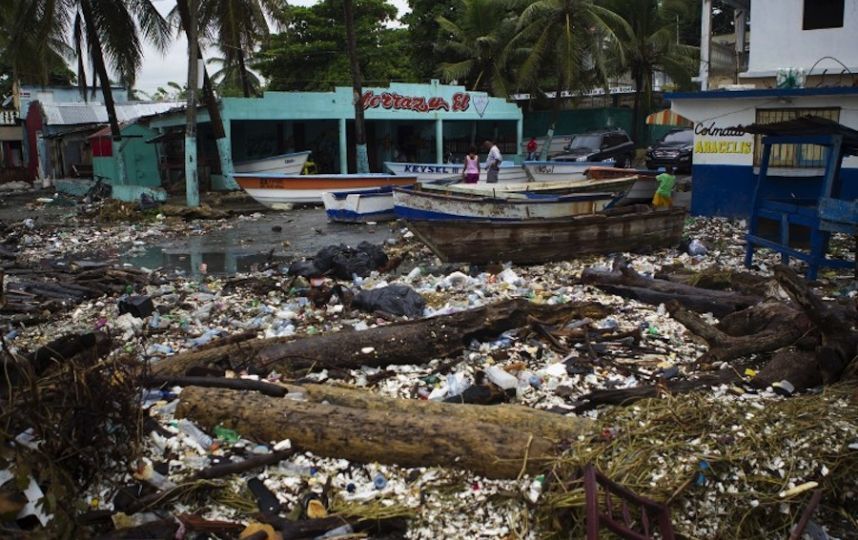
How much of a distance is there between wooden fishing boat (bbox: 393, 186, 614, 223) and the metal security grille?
308cm

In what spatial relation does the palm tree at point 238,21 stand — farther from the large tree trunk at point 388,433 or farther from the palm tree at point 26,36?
the large tree trunk at point 388,433

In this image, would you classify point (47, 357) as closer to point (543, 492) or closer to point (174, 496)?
point (174, 496)

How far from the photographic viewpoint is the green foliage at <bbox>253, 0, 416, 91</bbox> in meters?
30.2

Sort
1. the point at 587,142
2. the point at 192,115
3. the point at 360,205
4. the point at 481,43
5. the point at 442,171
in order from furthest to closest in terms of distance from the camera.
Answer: the point at 481,43, the point at 587,142, the point at 442,171, the point at 192,115, the point at 360,205

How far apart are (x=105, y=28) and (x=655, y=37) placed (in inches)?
754

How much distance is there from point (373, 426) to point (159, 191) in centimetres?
1825

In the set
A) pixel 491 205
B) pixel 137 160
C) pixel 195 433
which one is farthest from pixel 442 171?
pixel 195 433

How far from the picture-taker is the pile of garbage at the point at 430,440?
356 centimetres

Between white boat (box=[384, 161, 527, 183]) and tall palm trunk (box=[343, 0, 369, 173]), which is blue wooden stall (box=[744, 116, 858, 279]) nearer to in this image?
white boat (box=[384, 161, 527, 183])

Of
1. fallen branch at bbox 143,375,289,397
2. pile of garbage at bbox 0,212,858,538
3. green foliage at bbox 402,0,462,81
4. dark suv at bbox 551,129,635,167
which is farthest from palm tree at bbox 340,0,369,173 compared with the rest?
fallen branch at bbox 143,375,289,397

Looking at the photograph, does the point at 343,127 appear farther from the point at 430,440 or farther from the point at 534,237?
the point at 430,440

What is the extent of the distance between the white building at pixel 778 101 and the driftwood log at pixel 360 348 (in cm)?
953

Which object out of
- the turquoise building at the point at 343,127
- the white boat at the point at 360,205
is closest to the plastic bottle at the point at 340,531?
the white boat at the point at 360,205

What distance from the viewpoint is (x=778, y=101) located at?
13.7 m
